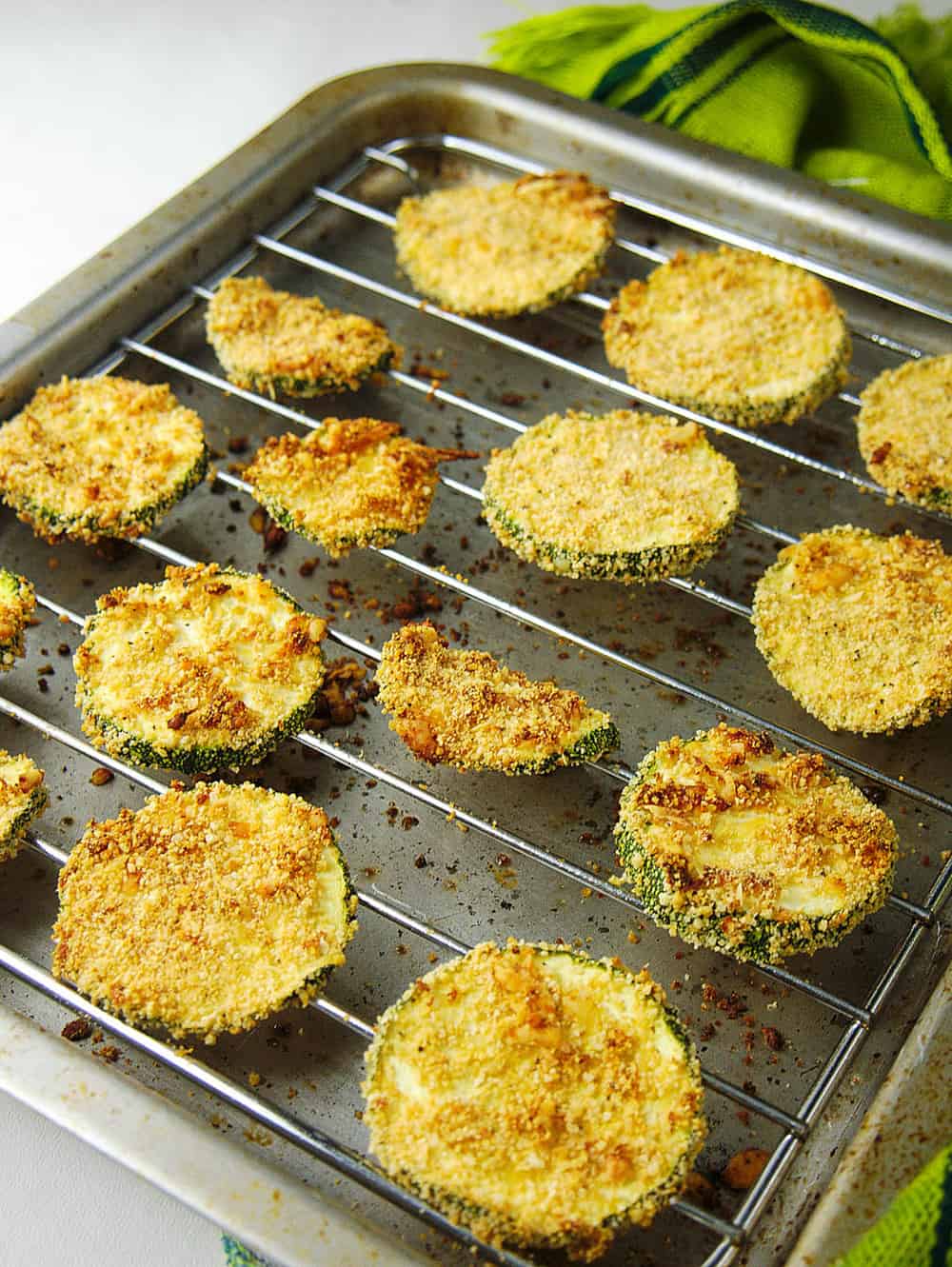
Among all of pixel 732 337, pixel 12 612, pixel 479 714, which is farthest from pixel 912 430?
pixel 12 612

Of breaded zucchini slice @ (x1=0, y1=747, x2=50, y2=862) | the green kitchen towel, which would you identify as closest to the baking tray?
breaded zucchini slice @ (x1=0, y1=747, x2=50, y2=862)

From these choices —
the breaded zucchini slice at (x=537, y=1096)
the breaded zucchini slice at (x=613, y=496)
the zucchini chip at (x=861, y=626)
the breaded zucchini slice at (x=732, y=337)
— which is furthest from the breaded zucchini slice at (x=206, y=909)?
the breaded zucchini slice at (x=732, y=337)

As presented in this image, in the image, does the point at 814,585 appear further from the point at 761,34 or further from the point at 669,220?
the point at 761,34

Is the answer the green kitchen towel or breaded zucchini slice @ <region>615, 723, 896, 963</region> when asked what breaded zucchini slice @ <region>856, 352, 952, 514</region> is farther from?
breaded zucchini slice @ <region>615, 723, 896, 963</region>

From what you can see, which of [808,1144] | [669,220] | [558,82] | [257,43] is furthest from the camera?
[257,43]

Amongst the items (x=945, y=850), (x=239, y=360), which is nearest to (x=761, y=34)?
(x=239, y=360)
